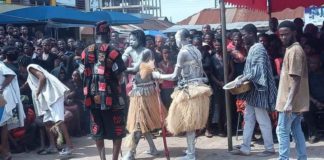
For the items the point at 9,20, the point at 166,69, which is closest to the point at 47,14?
the point at 9,20

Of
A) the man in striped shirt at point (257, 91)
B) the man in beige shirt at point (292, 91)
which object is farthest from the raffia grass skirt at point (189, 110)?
the man in beige shirt at point (292, 91)

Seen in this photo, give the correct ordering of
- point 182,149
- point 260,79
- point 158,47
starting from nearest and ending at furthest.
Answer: point 260,79
point 182,149
point 158,47

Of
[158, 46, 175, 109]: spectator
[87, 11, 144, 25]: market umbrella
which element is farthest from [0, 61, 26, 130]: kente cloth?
[87, 11, 144, 25]: market umbrella

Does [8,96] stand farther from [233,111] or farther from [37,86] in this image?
[233,111]

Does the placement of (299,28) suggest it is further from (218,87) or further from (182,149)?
(182,149)

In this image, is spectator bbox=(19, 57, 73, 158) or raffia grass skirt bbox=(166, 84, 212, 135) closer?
raffia grass skirt bbox=(166, 84, 212, 135)

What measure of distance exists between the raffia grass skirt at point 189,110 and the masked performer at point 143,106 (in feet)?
1.10

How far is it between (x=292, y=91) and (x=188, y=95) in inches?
64.7

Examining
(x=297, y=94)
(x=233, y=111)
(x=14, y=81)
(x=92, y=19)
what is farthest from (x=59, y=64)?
(x=92, y=19)

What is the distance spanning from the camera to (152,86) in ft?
25.9

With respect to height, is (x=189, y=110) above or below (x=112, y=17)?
below

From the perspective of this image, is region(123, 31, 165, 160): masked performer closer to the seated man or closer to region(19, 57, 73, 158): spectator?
region(19, 57, 73, 158): spectator

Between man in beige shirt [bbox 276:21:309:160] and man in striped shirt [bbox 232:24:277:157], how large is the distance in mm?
989

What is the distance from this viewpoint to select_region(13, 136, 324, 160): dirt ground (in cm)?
795
